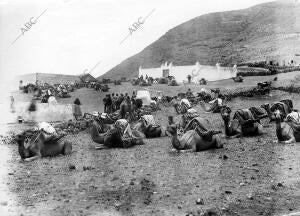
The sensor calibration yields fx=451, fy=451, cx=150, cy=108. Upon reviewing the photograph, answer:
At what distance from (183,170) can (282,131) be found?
4.03 meters

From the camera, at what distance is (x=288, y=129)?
1262 centimetres

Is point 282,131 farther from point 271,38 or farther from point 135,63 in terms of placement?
point 135,63

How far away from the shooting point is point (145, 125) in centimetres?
1550

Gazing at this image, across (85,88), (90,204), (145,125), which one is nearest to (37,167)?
(90,204)

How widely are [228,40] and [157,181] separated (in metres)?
83.5

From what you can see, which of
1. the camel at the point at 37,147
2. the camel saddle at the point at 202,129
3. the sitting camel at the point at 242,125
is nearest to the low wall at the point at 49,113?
the camel at the point at 37,147

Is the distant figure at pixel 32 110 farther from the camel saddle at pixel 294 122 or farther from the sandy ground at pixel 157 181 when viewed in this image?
the camel saddle at pixel 294 122

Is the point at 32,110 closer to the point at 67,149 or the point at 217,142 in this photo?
the point at 67,149

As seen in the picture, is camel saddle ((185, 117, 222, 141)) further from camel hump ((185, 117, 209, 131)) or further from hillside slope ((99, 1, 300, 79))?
hillside slope ((99, 1, 300, 79))

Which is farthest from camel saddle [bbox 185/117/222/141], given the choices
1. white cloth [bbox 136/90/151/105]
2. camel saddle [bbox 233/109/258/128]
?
white cloth [bbox 136/90/151/105]

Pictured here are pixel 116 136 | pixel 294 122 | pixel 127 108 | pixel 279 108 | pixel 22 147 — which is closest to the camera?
pixel 22 147

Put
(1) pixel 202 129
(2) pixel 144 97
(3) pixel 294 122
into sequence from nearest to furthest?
(1) pixel 202 129 → (3) pixel 294 122 → (2) pixel 144 97

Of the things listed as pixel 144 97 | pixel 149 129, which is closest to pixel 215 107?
pixel 144 97

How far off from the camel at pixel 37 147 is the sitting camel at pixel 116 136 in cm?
151
